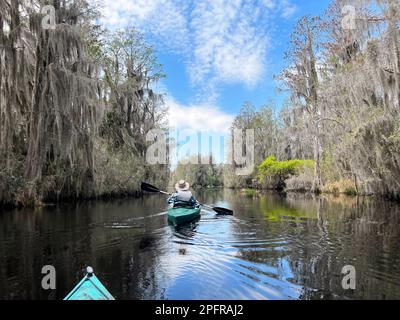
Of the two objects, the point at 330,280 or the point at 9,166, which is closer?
the point at 330,280

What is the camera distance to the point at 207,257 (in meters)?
7.05

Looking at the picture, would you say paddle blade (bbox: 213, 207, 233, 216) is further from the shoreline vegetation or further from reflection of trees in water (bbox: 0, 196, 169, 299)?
the shoreline vegetation

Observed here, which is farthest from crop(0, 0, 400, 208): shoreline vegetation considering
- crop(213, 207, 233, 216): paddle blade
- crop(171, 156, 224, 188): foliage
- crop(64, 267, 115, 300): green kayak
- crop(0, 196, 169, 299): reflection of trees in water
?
crop(171, 156, 224, 188): foliage

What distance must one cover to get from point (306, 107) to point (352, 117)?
949 cm

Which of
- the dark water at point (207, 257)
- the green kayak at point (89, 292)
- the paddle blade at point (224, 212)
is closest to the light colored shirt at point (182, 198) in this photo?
the dark water at point (207, 257)

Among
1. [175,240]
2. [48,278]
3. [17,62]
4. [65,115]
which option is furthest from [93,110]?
[48,278]

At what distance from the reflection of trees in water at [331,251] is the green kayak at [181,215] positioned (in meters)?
1.68

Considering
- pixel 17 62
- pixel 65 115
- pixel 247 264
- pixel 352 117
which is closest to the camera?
pixel 247 264

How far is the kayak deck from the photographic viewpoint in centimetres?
1123

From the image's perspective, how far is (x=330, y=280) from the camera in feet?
17.9

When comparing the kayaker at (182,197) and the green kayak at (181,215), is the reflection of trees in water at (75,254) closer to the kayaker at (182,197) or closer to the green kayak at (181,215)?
the green kayak at (181,215)

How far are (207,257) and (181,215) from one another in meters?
4.24

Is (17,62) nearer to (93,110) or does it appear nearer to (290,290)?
(93,110)

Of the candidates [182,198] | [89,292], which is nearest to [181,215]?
[182,198]
